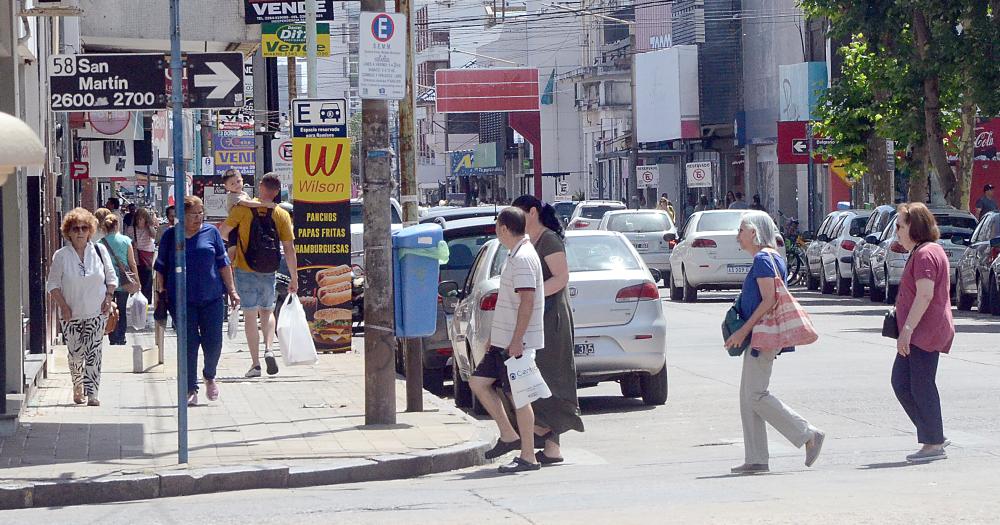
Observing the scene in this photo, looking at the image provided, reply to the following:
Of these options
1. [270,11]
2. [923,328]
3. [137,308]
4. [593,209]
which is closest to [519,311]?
[923,328]

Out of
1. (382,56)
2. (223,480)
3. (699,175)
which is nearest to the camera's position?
(223,480)

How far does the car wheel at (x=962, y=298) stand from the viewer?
26516 mm

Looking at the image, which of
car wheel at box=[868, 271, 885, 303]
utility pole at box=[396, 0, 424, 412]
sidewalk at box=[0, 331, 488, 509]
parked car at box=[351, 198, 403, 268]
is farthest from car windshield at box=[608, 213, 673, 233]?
utility pole at box=[396, 0, 424, 412]

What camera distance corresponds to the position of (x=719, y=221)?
31.4 meters

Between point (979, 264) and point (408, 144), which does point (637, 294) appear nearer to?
point (408, 144)

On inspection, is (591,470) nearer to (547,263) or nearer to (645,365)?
(547,263)

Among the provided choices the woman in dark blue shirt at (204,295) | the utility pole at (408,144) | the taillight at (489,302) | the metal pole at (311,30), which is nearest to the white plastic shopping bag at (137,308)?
the woman in dark blue shirt at (204,295)

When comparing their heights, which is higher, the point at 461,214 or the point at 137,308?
the point at 461,214

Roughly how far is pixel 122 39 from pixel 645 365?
13392 millimetres

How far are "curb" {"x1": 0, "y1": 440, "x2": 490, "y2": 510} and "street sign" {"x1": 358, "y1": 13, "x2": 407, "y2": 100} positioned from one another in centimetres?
302

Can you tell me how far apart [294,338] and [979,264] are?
46.5 feet

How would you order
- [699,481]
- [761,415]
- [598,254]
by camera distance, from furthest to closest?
[598,254] < [761,415] < [699,481]

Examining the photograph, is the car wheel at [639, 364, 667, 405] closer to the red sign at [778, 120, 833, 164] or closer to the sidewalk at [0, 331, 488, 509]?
the sidewalk at [0, 331, 488, 509]

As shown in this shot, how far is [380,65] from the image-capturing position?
42.5ft
